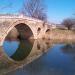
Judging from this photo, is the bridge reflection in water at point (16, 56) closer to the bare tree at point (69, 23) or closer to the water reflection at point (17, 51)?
the water reflection at point (17, 51)

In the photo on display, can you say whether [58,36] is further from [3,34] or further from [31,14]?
[3,34]

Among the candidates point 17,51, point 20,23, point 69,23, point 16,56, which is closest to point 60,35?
point 69,23

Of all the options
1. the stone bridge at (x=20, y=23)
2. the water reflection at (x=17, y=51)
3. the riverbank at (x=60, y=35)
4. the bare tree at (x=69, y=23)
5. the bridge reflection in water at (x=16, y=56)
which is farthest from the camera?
the bare tree at (x=69, y=23)

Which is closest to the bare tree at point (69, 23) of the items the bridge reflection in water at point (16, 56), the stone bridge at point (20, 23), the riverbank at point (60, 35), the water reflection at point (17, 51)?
the riverbank at point (60, 35)

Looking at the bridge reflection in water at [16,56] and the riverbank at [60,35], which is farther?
the riverbank at [60,35]

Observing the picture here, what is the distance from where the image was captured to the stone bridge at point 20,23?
105 ft

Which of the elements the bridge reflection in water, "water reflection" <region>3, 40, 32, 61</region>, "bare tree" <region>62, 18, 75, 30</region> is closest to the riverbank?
"bare tree" <region>62, 18, 75, 30</region>

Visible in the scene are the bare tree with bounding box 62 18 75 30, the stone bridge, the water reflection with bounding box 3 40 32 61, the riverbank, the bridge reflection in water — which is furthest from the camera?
the bare tree with bounding box 62 18 75 30

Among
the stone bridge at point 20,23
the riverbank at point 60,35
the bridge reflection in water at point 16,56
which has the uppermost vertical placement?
the stone bridge at point 20,23

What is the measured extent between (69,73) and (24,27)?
2860 cm

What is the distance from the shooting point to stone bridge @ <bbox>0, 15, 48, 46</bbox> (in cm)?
3216

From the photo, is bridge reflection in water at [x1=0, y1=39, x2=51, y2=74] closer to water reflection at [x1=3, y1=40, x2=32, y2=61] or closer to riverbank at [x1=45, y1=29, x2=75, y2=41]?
water reflection at [x1=3, y1=40, x2=32, y2=61]

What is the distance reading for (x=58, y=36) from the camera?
52.0 m

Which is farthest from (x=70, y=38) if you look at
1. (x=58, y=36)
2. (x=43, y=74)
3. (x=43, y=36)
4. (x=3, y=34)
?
(x=43, y=74)
